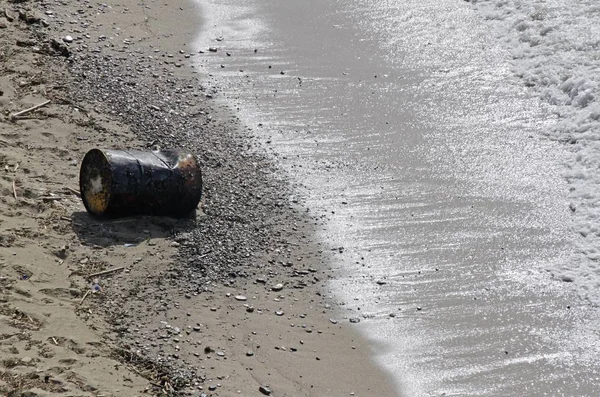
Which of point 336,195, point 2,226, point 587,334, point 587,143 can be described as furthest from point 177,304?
point 587,143

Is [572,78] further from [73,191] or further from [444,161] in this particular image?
[73,191]

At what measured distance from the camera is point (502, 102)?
10188mm

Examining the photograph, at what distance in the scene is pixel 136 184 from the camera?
303 inches

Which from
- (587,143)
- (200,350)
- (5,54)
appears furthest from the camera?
(5,54)

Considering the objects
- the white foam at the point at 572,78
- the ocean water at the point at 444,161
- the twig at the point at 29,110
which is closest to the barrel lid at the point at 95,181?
the twig at the point at 29,110

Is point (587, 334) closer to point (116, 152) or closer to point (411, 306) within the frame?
point (411, 306)

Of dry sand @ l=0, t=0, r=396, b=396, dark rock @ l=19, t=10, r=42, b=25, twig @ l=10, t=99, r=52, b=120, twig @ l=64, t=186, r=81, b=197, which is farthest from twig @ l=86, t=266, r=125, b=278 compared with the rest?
dark rock @ l=19, t=10, r=42, b=25

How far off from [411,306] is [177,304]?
5.63 ft

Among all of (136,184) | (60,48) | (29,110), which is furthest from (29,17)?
(136,184)

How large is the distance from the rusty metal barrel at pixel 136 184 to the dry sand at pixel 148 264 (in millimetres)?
123

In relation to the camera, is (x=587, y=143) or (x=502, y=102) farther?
(x=502, y=102)

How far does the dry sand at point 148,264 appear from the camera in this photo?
611 centimetres

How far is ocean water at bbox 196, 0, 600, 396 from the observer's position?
685cm

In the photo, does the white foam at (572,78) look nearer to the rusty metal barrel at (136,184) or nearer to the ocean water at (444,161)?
the ocean water at (444,161)
